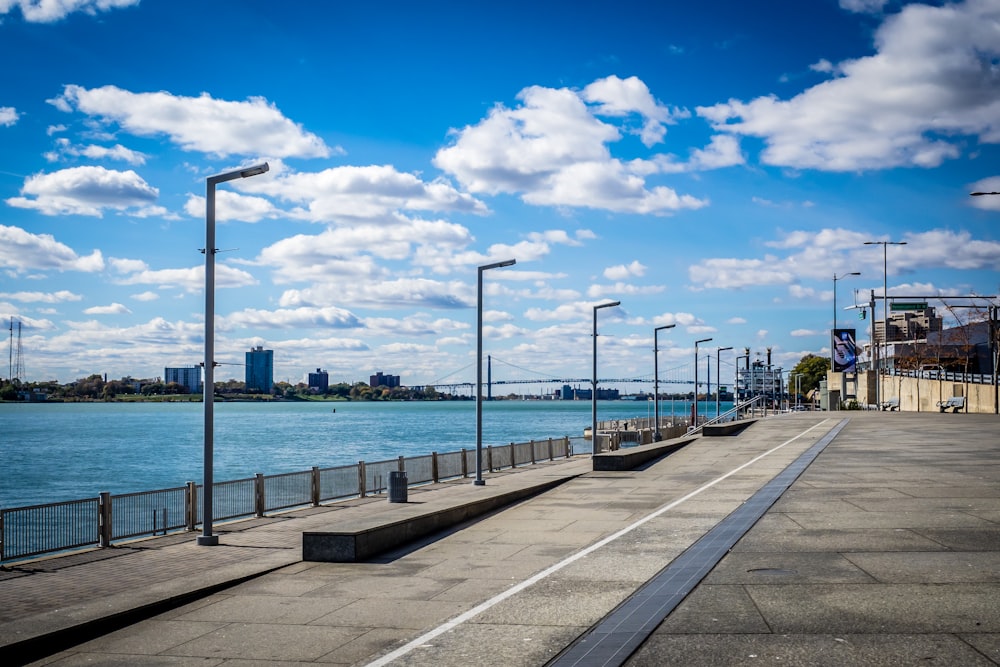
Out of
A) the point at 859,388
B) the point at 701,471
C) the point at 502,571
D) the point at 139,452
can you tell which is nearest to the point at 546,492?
the point at 701,471

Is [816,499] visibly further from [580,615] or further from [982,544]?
[580,615]

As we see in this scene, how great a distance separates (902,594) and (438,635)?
511 centimetres

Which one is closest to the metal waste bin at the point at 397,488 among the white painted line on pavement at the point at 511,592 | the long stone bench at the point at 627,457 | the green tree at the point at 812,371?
the white painted line on pavement at the point at 511,592

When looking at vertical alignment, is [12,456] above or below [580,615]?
below

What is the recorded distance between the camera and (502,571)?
41.9 ft

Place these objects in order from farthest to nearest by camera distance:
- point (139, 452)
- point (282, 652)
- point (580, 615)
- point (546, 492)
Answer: point (139, 452) → point (546, 492) → point (580, 615) → point (282, 652)

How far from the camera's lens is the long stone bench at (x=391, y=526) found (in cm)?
1375

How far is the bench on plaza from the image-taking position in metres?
63.5

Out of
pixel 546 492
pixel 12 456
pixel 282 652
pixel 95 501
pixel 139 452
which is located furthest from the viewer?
pixel 139 452

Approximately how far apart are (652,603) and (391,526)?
5796 millimetres

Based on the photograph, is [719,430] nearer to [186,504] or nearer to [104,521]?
[186,504]

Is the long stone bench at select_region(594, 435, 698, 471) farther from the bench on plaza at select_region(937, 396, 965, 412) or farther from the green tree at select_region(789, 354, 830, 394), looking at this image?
the green tree at select_region(789, 354, 830, 394)

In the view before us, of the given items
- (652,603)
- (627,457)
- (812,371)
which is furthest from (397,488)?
(812,371)

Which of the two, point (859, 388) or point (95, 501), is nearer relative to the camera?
point (95, 501)
